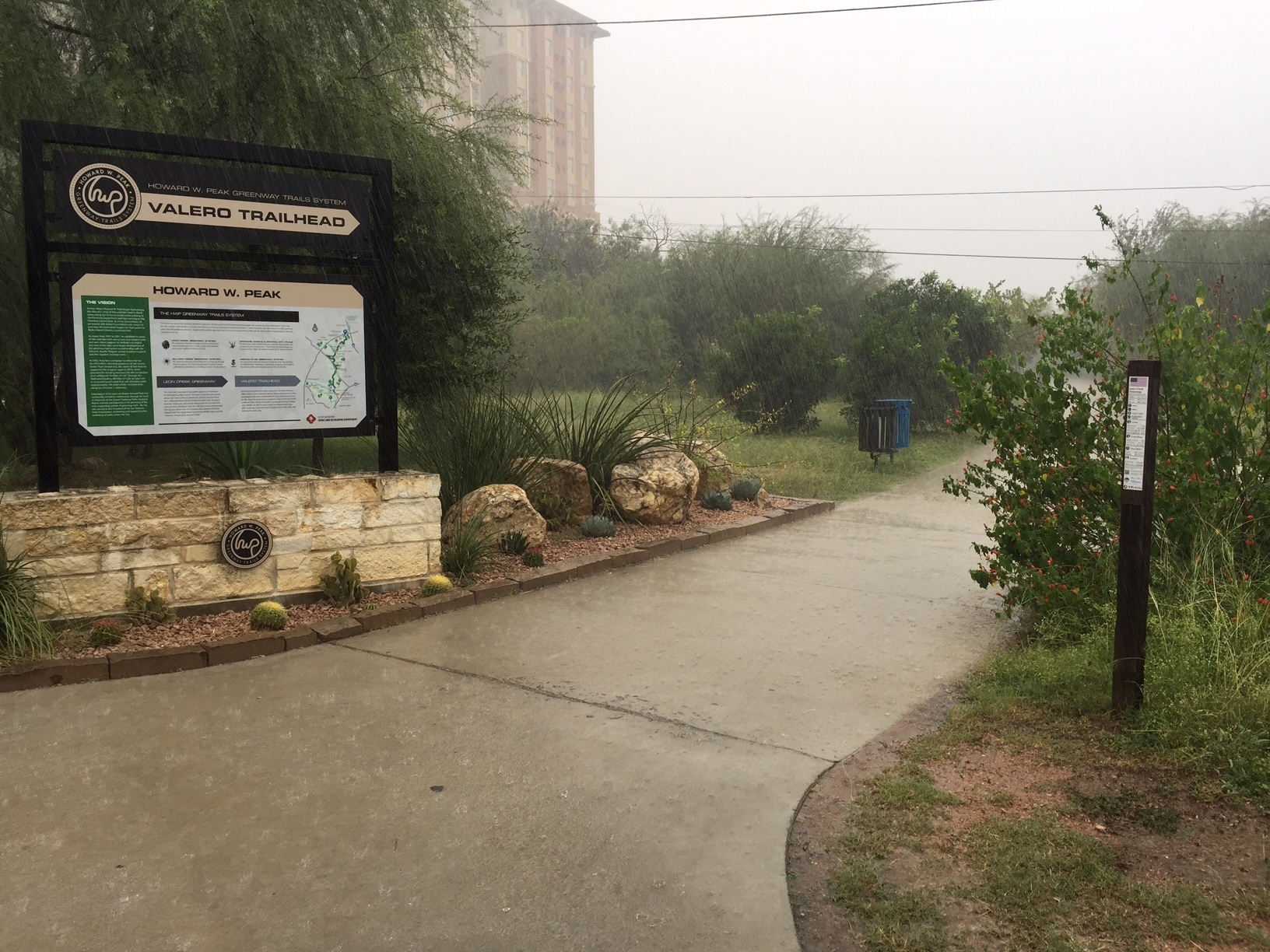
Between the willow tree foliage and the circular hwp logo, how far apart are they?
3708 millimetres

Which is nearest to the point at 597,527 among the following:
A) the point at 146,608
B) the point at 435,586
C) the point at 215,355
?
the point at 435,586

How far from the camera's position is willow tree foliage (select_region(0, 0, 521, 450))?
939 centimetres

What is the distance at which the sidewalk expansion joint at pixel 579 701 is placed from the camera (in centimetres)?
441

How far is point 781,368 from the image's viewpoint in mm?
20656

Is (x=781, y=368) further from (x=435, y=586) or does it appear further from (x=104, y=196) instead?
(x=104, y=196)

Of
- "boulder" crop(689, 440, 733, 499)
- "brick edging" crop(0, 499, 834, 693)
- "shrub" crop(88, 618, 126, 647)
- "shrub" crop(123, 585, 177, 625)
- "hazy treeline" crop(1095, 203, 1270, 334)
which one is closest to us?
"brick edging" crop(0, 499, 834, 693)

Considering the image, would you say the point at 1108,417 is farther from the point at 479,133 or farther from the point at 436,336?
the point at 479,133

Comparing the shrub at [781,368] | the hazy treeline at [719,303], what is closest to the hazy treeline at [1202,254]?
the hazy treeline at [719,303]

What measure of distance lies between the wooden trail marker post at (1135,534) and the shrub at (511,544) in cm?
445

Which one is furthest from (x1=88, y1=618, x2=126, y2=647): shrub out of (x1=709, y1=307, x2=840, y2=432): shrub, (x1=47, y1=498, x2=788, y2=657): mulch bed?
(x1=709, y1=307, x2=840, y2=432): shrub

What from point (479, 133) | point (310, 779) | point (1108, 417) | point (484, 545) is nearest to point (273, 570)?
point (484, 545)

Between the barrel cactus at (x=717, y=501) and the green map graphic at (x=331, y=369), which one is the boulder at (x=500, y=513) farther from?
the barrel cactus at (x=717, y=501)

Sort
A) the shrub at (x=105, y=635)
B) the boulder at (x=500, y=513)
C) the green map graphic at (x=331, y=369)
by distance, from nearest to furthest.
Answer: the shrub at (x=105, y=635)
the green map graphic at (x=331, y=369)
the boulder at (x=500, y=513)

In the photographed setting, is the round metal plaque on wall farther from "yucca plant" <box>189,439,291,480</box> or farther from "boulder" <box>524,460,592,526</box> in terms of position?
"boulder" <box>524,460,592,526</box>
